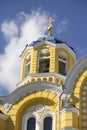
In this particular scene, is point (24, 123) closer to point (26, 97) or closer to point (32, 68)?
point (26, 97)

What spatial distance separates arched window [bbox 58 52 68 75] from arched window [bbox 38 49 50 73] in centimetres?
93

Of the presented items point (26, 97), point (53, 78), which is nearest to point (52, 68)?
point (53, 78)

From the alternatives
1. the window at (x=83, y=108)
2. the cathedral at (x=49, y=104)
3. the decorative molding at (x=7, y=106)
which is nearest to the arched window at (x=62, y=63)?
the cathedral at (x=49, y=104)

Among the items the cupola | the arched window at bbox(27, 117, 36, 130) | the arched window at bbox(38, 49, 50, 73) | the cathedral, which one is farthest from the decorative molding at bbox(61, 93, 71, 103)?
the arched window at bbox(38, 49, 50, 73)

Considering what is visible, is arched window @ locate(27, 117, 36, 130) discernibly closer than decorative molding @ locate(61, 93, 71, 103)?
No

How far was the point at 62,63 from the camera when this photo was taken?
30.2m

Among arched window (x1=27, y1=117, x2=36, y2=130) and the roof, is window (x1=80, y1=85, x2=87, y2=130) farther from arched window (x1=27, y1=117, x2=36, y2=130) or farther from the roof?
the roof

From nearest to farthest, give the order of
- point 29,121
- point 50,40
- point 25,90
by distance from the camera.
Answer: point 29,121 < point 25,90 < point 50,40

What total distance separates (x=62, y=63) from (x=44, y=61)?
1.42 meters

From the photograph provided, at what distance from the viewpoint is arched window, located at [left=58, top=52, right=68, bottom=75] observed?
97.6 feet

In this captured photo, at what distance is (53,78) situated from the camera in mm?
28141

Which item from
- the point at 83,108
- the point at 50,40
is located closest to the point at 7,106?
the point at 83,108

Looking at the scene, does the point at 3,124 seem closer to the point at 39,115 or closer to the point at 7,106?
the point at 7,106

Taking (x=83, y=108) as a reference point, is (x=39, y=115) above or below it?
below
